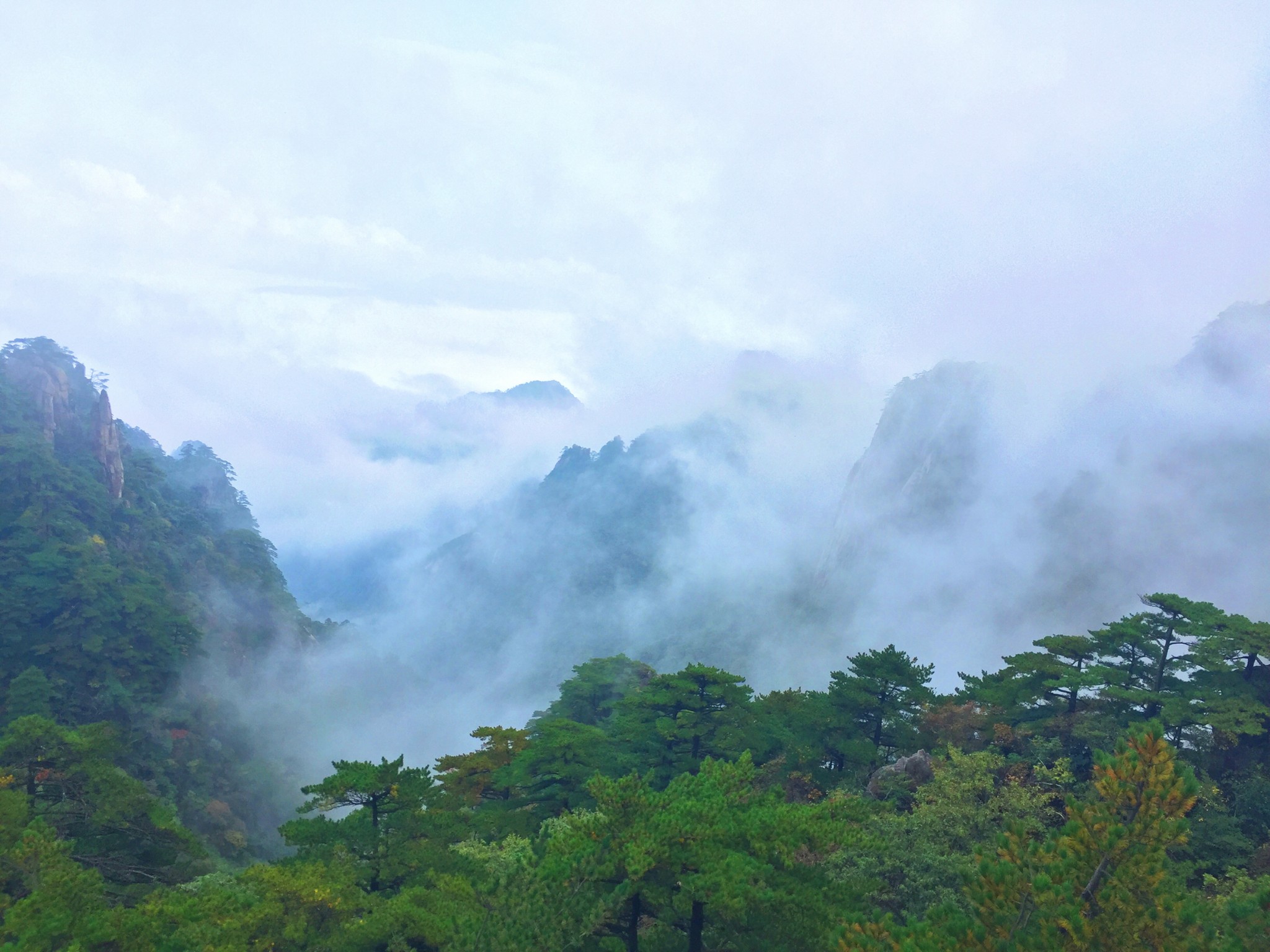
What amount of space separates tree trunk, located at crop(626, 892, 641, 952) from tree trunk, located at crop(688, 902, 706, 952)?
1148 mm

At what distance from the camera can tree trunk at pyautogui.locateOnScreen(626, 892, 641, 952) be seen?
15.2 metres

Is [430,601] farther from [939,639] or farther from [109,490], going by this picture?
[939,639]

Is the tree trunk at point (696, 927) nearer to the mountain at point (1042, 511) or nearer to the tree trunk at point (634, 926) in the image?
the tree trunk at point (634, 926)

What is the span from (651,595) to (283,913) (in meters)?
135

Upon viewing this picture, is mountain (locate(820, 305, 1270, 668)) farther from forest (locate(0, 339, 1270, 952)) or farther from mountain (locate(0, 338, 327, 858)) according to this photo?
mountain (locate(0, 338, 327, 858))

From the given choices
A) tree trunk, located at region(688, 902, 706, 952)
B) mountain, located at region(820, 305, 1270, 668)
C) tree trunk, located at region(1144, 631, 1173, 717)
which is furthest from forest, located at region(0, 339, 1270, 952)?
mountain, located at region(820, 305, 1270, 668)

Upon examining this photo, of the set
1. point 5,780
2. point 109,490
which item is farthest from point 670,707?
point 109,490

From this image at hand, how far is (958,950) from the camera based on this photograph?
9.54 metres

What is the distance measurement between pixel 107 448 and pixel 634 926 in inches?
2995

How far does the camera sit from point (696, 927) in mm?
14656

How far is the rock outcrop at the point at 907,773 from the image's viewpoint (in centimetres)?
3066

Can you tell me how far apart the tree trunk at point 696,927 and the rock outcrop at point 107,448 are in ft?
244

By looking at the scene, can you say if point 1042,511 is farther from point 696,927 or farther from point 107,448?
point 107,448

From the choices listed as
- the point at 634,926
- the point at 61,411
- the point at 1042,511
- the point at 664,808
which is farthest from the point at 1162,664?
the point at 61,411
